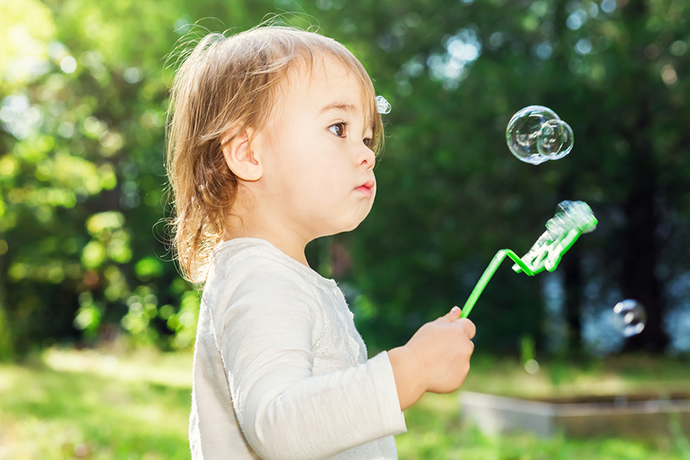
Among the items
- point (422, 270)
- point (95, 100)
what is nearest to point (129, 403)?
point (422, 270)

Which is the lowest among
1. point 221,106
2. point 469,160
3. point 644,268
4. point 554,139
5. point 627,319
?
point 627,319

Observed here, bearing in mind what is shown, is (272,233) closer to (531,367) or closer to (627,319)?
(627,319)

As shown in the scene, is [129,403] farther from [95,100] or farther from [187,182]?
[95,100]

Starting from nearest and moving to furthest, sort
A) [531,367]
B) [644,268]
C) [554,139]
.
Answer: [554,139] < [531,367] < [644,268]

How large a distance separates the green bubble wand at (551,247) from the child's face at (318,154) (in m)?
0.24

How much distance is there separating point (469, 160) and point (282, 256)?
21.4 ft

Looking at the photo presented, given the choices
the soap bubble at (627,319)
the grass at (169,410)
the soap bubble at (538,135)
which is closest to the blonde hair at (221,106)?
the soap bubble at (538,135)

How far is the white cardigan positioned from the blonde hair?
18 cm

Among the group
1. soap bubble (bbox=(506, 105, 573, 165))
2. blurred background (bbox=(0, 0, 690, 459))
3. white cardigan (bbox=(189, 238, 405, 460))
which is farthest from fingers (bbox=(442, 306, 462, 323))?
blurred background (bbox=(0, 0, 690, 459))

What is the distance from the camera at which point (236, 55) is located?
1.24 m

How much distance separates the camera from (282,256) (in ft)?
3.49

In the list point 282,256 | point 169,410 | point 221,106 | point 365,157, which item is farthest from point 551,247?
point 169,410

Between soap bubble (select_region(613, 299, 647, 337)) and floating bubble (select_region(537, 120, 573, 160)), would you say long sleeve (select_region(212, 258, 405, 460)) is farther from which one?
soap bubble (select_region(613, 299, 647, 337))

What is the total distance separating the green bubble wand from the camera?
1140mm
